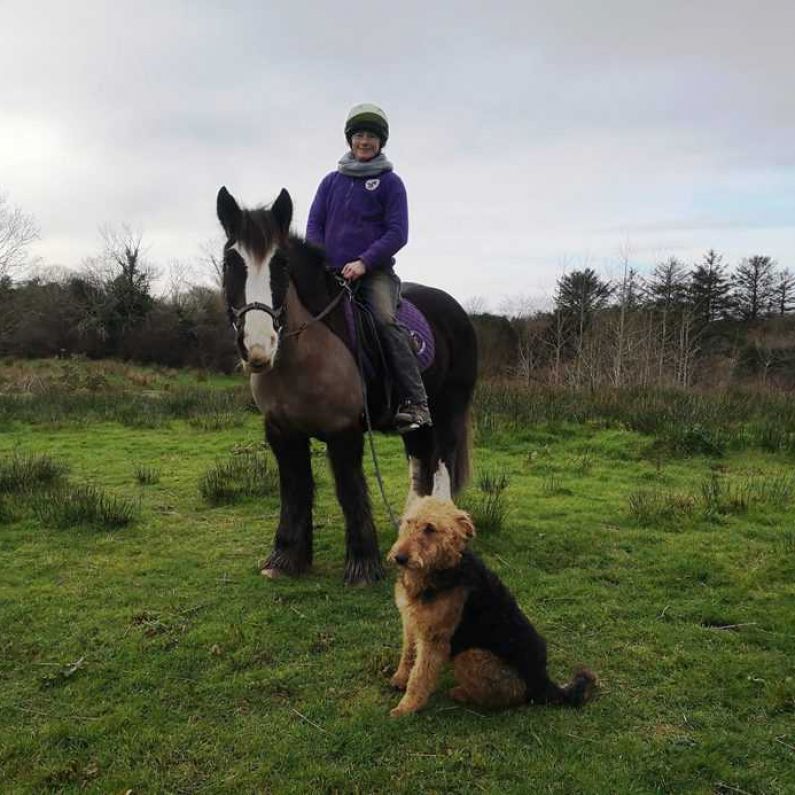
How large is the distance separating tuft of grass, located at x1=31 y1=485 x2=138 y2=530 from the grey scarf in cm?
388

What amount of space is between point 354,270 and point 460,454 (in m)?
2.19

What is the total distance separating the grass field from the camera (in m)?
2.96

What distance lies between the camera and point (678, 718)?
3344 mm

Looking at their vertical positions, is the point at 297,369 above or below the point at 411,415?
above

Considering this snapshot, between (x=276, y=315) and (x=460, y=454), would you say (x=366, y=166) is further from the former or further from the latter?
(x=460, y=454)

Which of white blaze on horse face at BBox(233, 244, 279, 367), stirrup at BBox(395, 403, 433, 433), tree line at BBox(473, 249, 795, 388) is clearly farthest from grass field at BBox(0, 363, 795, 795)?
tree line at BBox(473, 249, 795, 388)

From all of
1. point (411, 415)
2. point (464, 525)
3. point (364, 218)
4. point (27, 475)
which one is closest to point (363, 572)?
point (411, 415)

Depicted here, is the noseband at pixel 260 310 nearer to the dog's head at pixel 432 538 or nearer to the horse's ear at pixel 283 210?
the horse's ear at pixel 283 210

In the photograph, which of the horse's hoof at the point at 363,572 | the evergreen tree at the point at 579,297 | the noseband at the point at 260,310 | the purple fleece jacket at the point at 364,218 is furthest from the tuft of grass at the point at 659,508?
the evergreen tree at the point at 579,297

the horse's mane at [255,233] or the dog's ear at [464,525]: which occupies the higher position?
the horse's mane at [255,233]

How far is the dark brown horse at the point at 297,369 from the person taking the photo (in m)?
4.19

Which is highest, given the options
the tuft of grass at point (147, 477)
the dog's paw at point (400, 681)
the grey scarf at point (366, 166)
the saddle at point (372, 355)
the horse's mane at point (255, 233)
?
the grey scarf at point (366, 166)

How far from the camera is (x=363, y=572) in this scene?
16.2 ft

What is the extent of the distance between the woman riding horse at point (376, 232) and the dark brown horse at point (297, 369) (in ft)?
0.81
